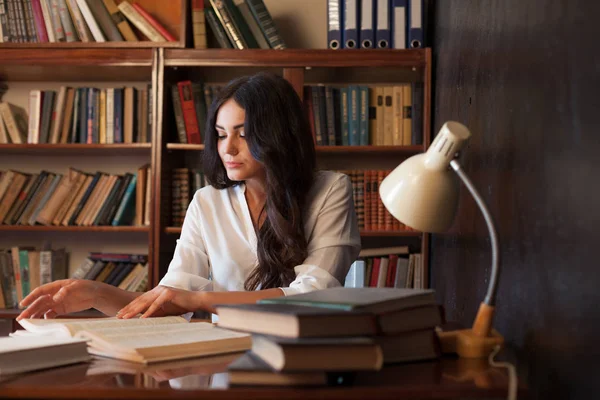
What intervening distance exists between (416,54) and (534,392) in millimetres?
2279

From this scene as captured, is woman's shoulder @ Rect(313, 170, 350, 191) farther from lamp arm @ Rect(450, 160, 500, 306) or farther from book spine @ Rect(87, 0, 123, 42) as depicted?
book spine @ Rect(87, 0, 123, 42)

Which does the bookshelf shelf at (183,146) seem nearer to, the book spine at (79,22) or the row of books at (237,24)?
the row of books at (237,24)

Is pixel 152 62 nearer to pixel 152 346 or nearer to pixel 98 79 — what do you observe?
pixel 98 79

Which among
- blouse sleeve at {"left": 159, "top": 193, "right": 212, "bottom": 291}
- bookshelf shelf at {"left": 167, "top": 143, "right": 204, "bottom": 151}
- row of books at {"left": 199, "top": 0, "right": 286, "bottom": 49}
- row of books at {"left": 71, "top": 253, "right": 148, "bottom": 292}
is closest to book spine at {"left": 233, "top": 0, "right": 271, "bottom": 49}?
row of books at {"left": 199, "top": 0, "right": 286, "bottom": 49}

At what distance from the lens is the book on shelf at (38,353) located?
1000 millimetres

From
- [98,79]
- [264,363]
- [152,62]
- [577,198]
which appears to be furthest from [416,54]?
[264,363]

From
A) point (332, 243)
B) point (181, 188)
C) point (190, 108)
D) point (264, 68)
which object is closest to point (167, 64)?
point (190, 108)

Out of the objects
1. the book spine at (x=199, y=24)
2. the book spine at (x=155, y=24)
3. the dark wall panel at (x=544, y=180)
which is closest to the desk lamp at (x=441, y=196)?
the dark wall panel at (x=544, y=180)

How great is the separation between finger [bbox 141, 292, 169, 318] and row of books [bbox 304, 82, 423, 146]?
1.98 m

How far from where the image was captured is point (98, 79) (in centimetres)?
371

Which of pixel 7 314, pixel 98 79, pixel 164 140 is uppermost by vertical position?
pixel 98 79

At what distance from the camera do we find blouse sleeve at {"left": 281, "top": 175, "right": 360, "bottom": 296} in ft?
6.15

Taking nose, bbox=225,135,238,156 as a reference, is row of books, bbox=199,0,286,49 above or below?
above

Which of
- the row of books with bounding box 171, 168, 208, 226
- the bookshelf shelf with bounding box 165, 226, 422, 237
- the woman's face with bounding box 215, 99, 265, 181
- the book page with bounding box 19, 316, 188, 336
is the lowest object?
the bookshelf shelf with bounding box 165, 226, 422, 237
